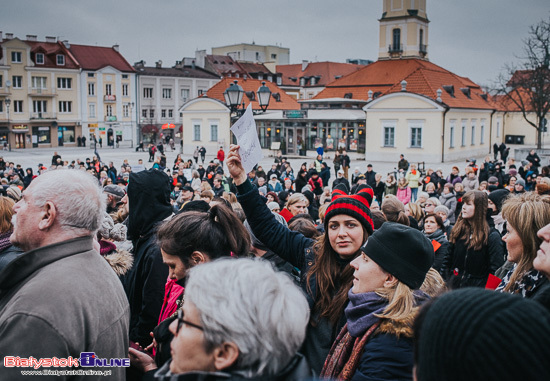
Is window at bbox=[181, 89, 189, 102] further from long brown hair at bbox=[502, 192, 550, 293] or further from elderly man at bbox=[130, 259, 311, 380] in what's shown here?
elderly man at bbox=[130, 259, 311, 380]

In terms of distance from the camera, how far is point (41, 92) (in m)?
60.3

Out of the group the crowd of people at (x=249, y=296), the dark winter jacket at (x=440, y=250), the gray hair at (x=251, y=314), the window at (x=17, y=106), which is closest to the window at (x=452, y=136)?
the dark winter jacket at (x=440, y=250)

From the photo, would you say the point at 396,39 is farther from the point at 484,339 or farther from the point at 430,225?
the point at 484,339

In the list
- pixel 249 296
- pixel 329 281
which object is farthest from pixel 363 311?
pixel 249 296

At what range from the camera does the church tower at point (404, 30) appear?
5472 cm

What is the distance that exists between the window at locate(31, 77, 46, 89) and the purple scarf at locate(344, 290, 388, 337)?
216 feet

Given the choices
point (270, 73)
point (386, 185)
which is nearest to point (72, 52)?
point (270, 73)

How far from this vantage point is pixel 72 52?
2557 inches

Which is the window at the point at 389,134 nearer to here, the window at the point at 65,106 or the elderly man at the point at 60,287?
the elderly man at the point at 60,287

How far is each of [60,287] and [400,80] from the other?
1908 inches

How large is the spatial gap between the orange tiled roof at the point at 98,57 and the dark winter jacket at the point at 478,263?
6528 centimetres

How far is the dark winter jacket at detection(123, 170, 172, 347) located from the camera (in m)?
3.72

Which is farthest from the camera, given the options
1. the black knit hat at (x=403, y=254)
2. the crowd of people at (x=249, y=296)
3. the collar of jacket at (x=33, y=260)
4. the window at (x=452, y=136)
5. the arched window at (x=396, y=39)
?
the arched window at (x=396, y=39)

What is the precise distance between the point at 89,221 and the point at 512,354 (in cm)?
217
